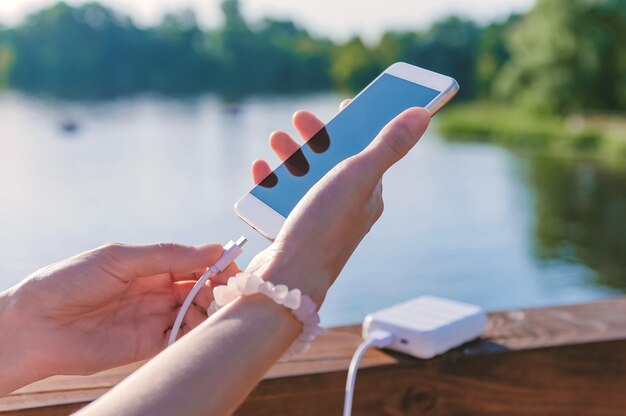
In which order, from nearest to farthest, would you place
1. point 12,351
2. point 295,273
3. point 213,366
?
point 213,366, point 295,273, point 12,351

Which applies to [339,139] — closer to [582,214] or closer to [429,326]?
[429,326]

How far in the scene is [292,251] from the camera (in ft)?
2.35

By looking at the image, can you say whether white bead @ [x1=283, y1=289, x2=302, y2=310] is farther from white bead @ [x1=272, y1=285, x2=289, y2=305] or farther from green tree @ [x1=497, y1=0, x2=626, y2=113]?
green tree @ [x1=497, y1=0, x2=626, y2=113]

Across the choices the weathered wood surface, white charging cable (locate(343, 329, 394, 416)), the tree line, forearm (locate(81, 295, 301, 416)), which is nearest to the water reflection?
the weathered wood surface

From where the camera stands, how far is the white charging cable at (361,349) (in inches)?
35.1

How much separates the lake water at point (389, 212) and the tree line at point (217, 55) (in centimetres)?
1248

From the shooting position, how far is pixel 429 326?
41.6 inches

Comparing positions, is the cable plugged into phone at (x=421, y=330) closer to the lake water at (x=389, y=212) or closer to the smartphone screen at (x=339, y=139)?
the smartphone screen at (x=339, y=139)

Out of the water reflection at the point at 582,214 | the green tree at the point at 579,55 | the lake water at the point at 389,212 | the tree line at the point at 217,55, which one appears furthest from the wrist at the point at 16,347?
the tree line at the point at 217,55

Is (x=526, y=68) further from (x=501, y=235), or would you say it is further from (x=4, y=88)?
(x=4, y=88)

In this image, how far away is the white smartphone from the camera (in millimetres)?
1019

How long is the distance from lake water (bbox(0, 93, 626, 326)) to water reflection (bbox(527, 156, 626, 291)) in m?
0.04

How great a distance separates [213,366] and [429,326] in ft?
1.73

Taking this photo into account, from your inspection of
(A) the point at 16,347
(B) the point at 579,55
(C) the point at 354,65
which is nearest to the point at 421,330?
(A) the point at 16,347
